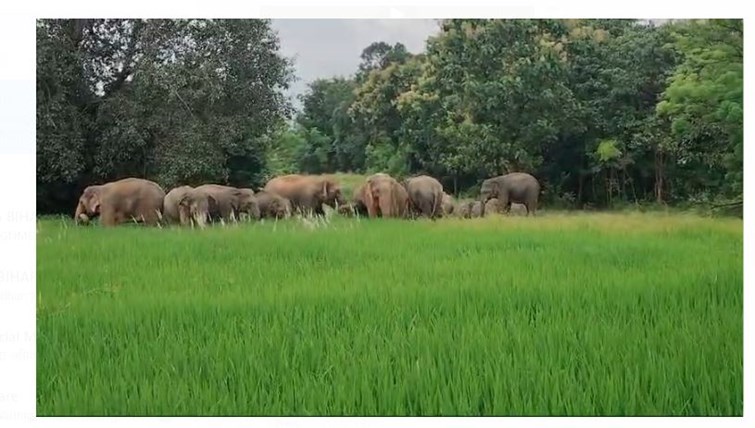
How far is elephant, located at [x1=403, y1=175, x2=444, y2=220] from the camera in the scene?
3.42 m

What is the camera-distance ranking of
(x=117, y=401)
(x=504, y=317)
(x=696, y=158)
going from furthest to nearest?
(x=696, y=158) < (x=504, y=317) < (x=117, y=401)

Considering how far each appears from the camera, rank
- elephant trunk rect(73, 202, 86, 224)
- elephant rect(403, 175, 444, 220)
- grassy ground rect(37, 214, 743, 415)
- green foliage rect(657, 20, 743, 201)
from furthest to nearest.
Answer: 1. elephant rect(403, 175, 444, 220)
2. elephant trunk rect(73, 202, 86, 224)
3. green foliage rect(657, 20, 743, 201)
4. grassy ground rect(37, 214, 743, 415)

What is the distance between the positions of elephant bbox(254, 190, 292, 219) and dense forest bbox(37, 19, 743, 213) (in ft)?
0.24

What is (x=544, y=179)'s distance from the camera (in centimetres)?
341

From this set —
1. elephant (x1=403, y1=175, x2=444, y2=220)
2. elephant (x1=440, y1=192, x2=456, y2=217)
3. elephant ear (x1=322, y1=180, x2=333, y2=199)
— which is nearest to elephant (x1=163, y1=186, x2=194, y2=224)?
elephant ear (x1=322, y1=180, x2=333, y2=199)

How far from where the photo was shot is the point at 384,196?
11.3 feet

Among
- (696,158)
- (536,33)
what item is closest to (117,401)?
(536,33)

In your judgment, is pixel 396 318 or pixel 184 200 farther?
pixel 184 200

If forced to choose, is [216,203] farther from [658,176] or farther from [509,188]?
[658,176]

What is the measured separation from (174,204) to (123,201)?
8.7 inches

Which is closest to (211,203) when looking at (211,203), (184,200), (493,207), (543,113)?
(211,203)

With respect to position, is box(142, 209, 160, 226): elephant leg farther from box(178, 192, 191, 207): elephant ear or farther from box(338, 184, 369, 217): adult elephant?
box(338, 184, 369, 217): adult elephant

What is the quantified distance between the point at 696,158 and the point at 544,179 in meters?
0.64
